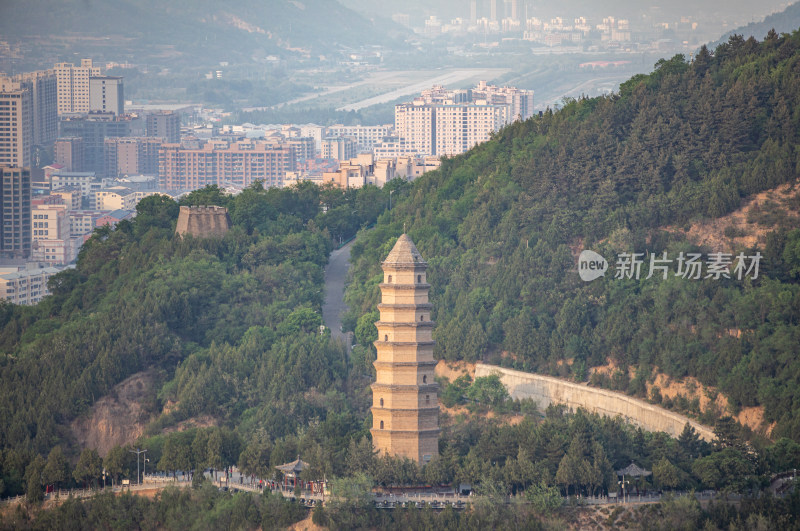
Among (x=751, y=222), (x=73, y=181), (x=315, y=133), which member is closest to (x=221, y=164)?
(x=73, y=181)

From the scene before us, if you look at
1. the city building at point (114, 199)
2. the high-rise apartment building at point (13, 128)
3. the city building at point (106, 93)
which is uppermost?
the city building at point (106, 93)

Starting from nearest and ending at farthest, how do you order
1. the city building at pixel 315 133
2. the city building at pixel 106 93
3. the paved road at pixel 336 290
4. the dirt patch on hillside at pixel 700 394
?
the dirt patch on hillside at pixel 700 394, the paved road at pixel 336 290, the city building at pixel 315 133, the city building at pixel 106 93

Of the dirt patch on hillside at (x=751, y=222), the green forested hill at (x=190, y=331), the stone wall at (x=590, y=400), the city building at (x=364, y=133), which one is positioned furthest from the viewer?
the city building at (x=364, y=133)

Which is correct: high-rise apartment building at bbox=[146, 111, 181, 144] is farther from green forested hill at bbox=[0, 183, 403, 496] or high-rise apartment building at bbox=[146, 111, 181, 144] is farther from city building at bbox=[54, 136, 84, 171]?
green forested hill at bbox=[0, 183, 403, 496]

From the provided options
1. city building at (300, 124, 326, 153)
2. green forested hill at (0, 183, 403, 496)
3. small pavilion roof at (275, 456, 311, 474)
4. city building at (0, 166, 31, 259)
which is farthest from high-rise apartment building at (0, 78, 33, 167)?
small pavilion roof at (275, 456, 311, 474)

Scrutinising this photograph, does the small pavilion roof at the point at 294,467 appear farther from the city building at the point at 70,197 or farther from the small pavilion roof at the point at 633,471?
the city building at the point at 70,197

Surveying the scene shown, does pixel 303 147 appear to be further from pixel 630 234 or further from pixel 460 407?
pixel 460 407

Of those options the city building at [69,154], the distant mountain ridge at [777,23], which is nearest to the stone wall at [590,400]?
the distant mountain ridge at [777,23]
